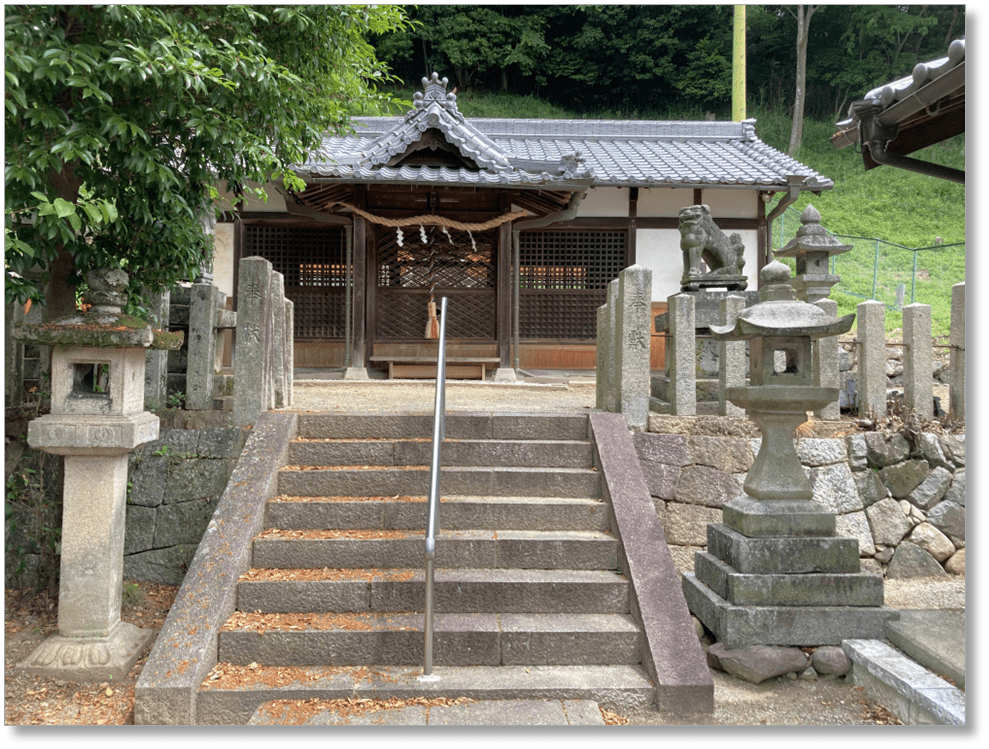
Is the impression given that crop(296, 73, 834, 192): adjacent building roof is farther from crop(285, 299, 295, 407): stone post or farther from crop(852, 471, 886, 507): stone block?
crop(852, 471, 886, 507): stone block

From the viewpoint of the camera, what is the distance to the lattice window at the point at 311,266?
431 inches

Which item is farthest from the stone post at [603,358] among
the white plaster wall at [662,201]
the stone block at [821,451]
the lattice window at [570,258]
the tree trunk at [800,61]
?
the tree trunk at [800,61]

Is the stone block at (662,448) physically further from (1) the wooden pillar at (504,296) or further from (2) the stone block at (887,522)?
(1) the wooden pillar at (504,296)

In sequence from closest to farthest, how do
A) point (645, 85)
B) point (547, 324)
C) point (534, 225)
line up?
point (534, 225)
point (547, 324)
point (645, 85)

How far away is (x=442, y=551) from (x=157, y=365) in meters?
2.83

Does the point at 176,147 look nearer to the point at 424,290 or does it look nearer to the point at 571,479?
the point at 571,479

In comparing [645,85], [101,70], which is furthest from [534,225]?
[645,85]

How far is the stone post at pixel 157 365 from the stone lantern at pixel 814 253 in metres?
6.06

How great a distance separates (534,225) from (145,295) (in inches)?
271

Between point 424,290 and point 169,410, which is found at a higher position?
point 424,290

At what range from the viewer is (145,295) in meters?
4.49

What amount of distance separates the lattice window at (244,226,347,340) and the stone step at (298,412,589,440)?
20.6 ft

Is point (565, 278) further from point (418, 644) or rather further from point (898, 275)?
point (898, 275)

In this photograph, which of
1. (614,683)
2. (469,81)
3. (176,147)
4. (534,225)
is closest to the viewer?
(614,683)
